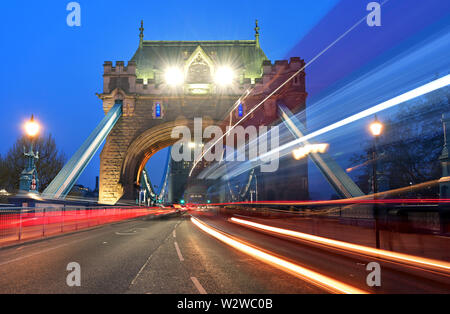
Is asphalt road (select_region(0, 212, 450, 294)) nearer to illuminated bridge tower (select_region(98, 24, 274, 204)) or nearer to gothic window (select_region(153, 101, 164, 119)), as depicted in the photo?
illuminated bridge tower (select_region(98, 24, 274, 204))

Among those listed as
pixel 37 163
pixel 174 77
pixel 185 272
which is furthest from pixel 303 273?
pixel 37 163

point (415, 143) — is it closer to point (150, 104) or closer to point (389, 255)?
point (389, 255)

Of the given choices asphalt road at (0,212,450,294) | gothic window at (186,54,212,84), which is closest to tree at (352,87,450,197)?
asphalt road at (0,212,450,294)

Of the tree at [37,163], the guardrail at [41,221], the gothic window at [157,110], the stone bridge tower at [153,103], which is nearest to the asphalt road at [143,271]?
the guardrail at [41,221]

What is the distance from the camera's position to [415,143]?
910 inches

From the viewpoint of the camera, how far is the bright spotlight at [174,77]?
39197 mm

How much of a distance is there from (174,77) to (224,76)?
18.0 feet

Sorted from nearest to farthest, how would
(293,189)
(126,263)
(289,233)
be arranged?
(126,263), (289,233), (293,189)

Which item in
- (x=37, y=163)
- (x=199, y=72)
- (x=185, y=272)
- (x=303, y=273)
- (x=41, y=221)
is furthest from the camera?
(x=37, y=163)

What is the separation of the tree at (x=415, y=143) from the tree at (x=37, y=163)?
141ft

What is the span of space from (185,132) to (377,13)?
87.4ft
